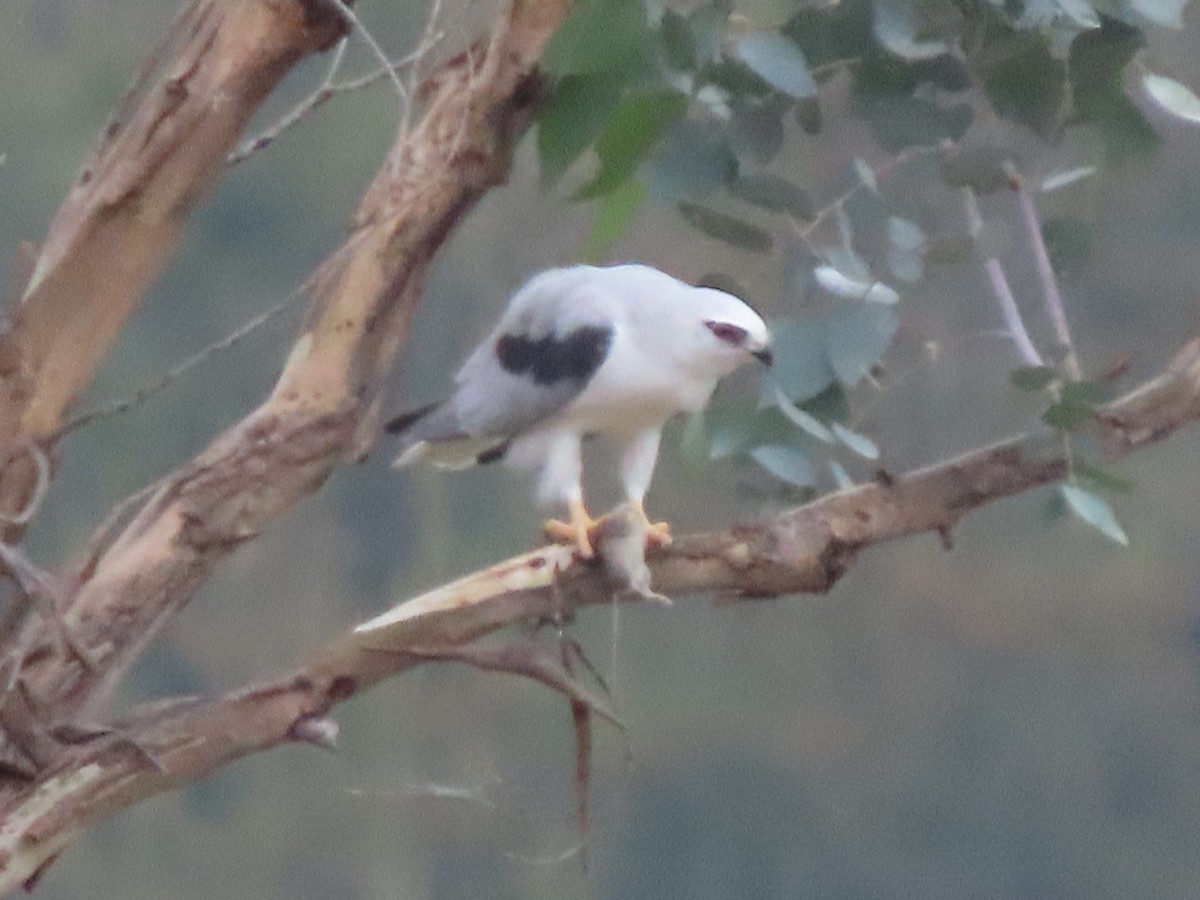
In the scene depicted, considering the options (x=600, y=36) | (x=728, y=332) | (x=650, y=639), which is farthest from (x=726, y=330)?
(x=650, y=639)

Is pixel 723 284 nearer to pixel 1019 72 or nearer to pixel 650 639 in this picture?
pixel 1019 72

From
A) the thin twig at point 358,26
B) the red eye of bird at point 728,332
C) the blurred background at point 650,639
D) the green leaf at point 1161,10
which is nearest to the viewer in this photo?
the green leaf at point 1161,10

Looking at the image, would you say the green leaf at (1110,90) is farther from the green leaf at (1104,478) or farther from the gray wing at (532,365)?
the gray wing at (532,365)

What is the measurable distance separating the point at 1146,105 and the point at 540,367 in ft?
1.28

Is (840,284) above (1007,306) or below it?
above

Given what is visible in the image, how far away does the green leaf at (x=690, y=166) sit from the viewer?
749mm

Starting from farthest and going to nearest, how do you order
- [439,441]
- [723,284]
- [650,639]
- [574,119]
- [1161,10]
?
[650,639]
[439,441]
[723,284]
[574,119]
[1161,10]

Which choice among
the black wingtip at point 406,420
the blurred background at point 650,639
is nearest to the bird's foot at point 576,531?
the black wingtip at point 406,420

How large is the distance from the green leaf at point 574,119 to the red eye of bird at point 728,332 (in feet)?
0.44

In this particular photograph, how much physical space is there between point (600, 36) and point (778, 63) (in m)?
0.09

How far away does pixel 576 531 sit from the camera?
96 centimetres

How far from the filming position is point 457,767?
54.0 inches

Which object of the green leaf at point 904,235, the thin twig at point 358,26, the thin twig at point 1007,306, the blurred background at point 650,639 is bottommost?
the blurred background at point 650,639

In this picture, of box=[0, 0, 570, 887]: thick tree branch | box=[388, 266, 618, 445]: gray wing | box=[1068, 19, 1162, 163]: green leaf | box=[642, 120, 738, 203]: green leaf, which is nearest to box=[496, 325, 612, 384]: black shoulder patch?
box=[388, 266, 618, 445]: gray wing
